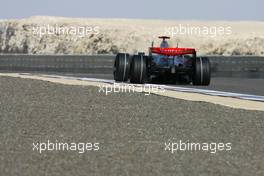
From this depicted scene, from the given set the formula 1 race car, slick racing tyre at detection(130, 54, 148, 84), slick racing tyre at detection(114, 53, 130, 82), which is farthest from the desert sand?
slick racing tyre at detection(130, 54, 148, 84)

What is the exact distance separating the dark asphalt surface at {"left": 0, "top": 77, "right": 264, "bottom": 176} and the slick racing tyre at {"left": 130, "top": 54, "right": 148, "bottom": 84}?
4585mm

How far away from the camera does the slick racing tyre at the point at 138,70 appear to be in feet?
74.4

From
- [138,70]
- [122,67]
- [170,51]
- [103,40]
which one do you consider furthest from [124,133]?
[103,40]

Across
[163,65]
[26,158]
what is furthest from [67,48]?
[26,158]

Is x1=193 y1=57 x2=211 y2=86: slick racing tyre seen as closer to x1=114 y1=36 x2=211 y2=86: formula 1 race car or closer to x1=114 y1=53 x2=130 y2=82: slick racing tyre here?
x1=114 y1=36 x2=211 y2=86: formula 1 race car

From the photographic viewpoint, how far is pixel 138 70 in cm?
2270

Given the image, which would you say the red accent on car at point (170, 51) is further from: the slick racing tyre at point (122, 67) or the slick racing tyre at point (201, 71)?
the slick racing tyre at point (122, 67)

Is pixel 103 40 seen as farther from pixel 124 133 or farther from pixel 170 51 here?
pixel 124 133

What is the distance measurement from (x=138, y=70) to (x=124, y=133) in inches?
437

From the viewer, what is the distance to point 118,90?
1980 centimetres

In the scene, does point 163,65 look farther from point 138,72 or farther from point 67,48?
point 67,48

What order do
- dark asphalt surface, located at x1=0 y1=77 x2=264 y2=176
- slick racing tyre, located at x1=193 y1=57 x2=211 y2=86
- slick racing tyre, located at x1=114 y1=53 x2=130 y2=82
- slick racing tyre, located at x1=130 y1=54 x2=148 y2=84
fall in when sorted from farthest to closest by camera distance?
1. slick racing tyre, located at x1=114 y1=53 x2=130 y2=82
2. slick racing tyre, located at x1=193 y1=57 x2=211 y2=86
3. slick racing tyre, located at x1=130 y1=54 x2=148 y2=84
4. dark asphalt surface, located at x1=0 y1=77 x2=264 y2=176

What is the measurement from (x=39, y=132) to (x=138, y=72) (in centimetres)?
1119

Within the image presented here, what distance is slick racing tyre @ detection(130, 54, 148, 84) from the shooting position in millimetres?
22688
